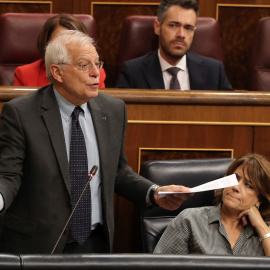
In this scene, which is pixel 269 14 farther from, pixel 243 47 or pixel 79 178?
pixel 79 178

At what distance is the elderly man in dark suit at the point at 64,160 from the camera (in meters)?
0.91

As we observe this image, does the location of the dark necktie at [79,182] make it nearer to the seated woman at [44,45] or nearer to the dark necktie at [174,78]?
the seated woman at [44,45]

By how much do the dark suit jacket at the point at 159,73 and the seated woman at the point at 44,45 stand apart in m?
0.12

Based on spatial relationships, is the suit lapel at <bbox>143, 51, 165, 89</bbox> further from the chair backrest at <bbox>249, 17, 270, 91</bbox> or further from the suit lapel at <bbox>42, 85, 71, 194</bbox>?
the suit lapel at <bbox>42, 85, 71, 194</bbox>

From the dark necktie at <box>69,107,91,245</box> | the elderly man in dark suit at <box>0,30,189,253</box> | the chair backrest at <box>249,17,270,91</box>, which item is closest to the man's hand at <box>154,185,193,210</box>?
the elderly man in dark suit at <box>0,30,189,253</box>

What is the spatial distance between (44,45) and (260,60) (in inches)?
24.3

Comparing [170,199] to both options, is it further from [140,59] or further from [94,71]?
[140,59]

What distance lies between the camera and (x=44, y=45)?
1.40m

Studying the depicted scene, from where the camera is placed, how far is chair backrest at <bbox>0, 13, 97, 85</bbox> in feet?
5.30

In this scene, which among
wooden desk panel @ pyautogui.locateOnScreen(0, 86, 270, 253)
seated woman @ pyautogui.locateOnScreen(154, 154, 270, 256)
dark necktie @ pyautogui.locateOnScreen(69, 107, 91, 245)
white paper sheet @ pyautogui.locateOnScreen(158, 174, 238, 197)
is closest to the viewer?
white paper sheet @ pyautogui.locateOnScreen(158, 174, 238, 197)

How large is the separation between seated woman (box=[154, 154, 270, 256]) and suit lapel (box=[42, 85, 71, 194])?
0.79ft

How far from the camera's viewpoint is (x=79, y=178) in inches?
37.2

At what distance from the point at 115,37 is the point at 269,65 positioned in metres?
0.45

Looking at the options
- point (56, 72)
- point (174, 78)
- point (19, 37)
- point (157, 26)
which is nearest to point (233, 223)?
point (56, 72)
